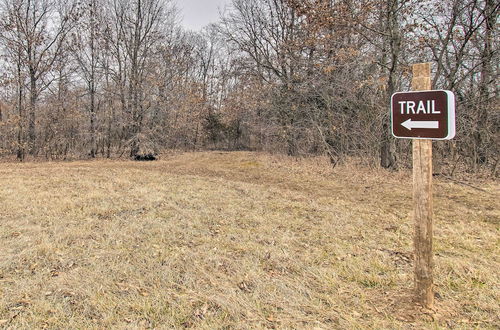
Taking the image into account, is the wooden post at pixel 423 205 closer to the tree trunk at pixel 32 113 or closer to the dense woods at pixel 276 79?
the dense woods at pixel 276 79

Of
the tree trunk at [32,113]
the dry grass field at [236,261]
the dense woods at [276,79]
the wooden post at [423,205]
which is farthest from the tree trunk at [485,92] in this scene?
the tree trunk at [32,113]

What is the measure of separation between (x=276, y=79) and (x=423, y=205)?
42.2 ft

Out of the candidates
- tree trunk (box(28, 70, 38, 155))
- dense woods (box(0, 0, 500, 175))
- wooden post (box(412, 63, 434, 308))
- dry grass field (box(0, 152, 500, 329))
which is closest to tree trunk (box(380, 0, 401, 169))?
dense woods (box(0, 0, 500, 175))

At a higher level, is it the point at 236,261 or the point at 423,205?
the point at 423,205

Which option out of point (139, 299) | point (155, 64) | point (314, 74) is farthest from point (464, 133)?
point (155, 64)

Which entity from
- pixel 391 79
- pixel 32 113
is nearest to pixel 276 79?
pixel 391 79

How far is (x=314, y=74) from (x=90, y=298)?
34.8 ft

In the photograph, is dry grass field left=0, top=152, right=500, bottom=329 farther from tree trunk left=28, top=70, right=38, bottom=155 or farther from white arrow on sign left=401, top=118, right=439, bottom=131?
tree trunk left=28, top=70, right=38, bottom=155

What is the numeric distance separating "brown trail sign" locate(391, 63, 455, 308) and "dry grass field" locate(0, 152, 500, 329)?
0.30 meters

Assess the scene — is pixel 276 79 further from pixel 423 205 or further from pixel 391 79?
pixel 423 205

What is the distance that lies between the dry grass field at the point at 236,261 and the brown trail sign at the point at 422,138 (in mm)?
299

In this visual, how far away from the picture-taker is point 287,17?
50.4ft

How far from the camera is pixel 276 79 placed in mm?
14203

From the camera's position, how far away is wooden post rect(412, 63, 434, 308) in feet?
6.78
